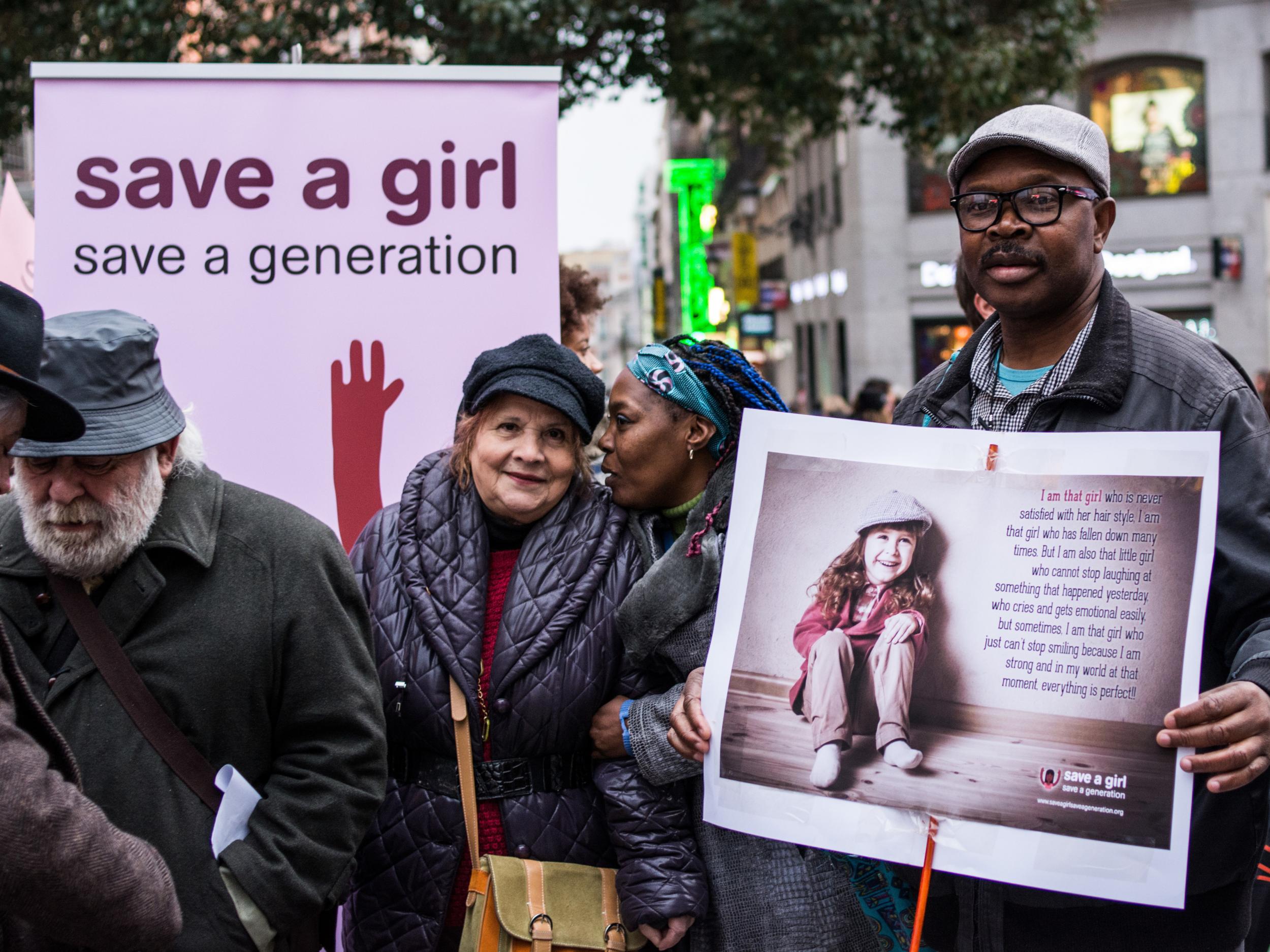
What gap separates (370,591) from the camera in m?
2.62

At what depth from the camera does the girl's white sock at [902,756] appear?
1.90 meters

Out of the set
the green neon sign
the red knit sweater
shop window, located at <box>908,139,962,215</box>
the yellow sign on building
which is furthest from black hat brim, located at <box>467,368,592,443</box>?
shop window, located at <box>908,139,962,215</box>

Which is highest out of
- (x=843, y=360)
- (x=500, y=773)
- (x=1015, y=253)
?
(x=843, y=360)

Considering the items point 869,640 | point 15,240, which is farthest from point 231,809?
point 15,240

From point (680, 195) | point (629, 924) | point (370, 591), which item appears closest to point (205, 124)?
point (370, 591)

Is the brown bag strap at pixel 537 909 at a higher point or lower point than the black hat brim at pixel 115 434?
lower

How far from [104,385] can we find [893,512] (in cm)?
136

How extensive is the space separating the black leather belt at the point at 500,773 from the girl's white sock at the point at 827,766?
0.73 meters

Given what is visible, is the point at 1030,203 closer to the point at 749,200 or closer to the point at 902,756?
the point at 902,756

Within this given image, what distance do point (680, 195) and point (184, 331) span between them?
13.8m

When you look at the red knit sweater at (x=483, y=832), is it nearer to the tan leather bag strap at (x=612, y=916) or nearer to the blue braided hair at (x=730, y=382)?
the tan leather bag strap at (x=612, y=916)

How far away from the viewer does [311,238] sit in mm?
3322

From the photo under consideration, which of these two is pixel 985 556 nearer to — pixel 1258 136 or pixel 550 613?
pixel 550 613

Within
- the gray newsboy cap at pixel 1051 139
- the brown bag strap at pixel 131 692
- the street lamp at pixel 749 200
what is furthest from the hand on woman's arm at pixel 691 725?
the street lamp at pixel 749 200
